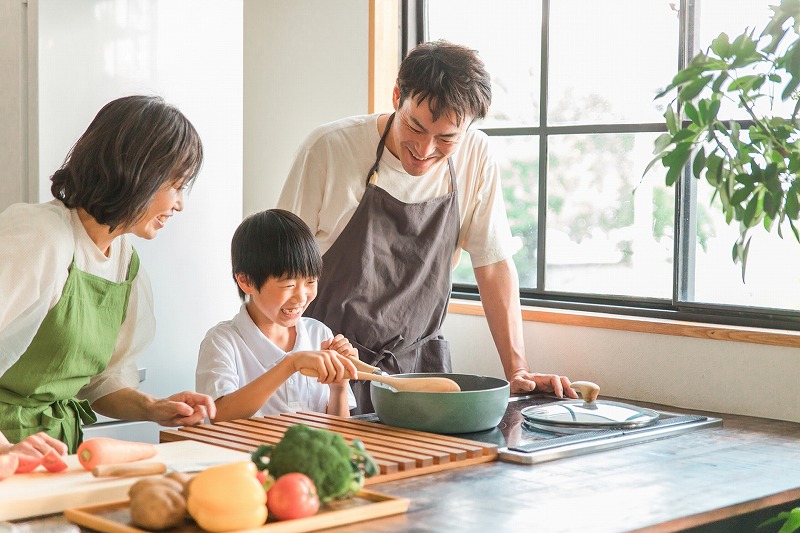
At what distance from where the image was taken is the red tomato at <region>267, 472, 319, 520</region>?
3.83 ft

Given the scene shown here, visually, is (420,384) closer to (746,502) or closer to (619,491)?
(619,491)

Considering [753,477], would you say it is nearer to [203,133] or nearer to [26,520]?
[26,520]

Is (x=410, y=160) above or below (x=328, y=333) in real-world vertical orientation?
above

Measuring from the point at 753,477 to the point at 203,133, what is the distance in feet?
6.21

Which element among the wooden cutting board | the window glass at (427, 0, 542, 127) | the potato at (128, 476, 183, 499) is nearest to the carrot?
the wooden cutting board

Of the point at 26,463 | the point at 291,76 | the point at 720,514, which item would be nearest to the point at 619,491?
the point at 720,514

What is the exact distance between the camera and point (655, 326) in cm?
245

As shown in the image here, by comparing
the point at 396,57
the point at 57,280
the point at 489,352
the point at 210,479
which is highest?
the point at 396,57

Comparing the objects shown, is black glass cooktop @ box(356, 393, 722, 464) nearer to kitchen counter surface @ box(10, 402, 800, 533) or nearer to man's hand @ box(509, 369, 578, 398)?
kitchen counter surface @ box(10, 402, 800, 533)

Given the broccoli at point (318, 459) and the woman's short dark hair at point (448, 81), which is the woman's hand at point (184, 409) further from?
the woman's short dark hair at point (448, 81)

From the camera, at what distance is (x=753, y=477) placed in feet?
5.03

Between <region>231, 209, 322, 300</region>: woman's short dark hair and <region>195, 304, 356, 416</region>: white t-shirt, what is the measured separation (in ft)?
0.37

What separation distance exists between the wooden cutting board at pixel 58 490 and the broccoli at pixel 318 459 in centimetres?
21

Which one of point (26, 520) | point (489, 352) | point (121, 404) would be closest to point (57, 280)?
point (121, 404)
